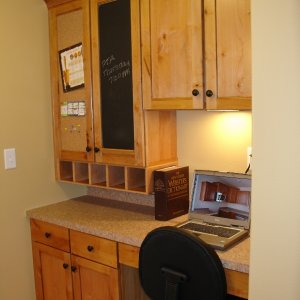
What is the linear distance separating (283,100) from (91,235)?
4.67 feet

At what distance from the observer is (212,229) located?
6.47ft

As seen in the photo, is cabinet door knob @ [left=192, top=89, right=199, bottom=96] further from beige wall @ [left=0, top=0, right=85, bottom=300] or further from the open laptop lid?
beige wall @ [left=0, top=0, right=85, bottom=300]

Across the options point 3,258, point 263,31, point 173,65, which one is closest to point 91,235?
point 3,258

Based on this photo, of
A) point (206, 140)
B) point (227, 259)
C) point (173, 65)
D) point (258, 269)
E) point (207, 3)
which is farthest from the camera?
point (206, 140)

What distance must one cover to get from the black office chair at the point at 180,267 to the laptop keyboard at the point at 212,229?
321mm

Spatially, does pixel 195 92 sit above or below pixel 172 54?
below

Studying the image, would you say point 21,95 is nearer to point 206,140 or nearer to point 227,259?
point 206,140

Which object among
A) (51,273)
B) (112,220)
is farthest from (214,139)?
(51,273)

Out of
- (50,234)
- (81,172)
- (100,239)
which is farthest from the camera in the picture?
(81,172)

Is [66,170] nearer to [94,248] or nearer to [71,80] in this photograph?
[71,80]

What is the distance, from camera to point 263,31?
110 centimetres

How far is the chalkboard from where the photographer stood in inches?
86.5

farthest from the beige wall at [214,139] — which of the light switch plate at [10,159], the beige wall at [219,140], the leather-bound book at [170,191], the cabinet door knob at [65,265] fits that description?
the light switch plate at [10,159]

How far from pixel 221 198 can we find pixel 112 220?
626mm
